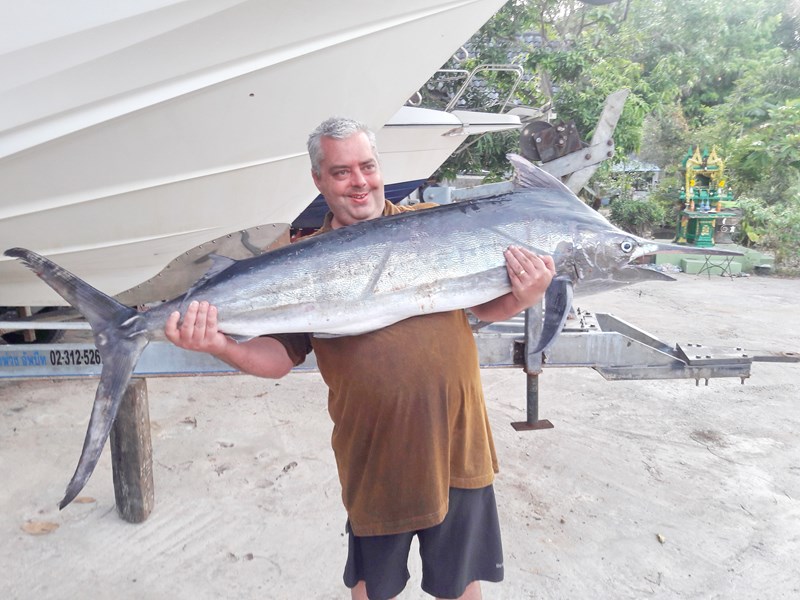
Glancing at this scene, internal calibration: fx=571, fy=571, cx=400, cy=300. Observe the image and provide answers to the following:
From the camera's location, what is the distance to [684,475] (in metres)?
3.04

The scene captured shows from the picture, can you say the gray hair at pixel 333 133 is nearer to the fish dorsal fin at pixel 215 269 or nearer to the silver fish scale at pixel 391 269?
the silver fish scale at pixel 391 269

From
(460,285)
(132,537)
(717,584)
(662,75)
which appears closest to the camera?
(460,285)

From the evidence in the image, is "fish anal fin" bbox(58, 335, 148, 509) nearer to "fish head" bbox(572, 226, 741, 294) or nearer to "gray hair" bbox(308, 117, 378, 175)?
"gray hair" bbox(308, 117, 378, 175)

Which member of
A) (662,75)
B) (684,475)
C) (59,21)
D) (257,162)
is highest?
(662,75)

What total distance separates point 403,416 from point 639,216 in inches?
480

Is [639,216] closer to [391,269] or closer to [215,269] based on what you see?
[391,269]

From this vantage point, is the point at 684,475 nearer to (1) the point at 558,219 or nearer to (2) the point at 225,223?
(1) the point at 558,219

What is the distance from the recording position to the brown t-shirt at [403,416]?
1.43m

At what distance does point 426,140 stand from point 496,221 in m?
4.21

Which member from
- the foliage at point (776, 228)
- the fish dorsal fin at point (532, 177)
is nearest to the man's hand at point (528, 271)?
the fish dorsal fin at point (532, 177)

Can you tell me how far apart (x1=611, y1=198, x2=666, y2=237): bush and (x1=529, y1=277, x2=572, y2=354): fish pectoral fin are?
1160 centimetres

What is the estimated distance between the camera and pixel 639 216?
12273 millimetres

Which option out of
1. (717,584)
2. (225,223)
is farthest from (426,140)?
(717,584)

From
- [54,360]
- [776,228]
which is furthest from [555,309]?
[776,228]
